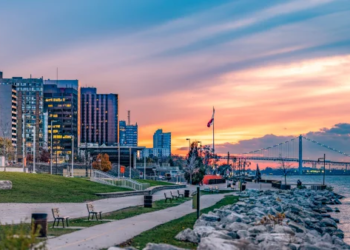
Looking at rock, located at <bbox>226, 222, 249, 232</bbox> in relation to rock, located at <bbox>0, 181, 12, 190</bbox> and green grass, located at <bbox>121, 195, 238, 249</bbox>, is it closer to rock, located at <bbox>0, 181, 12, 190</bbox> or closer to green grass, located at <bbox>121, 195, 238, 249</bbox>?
green grass, located at <bbox>121, 195, 238, 249</bbox>

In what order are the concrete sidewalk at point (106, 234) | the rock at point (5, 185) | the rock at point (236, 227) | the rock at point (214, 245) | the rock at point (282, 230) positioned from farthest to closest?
the rock at point (5, 185) < the rock at point (236, 227) < the rock at point (282, 230) < the concrete sidewalk at point (106, 234) < the rock at point (214, 245)

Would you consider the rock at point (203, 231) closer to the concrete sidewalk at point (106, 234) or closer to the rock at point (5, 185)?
the concrete sidewalk at point (106, 234)

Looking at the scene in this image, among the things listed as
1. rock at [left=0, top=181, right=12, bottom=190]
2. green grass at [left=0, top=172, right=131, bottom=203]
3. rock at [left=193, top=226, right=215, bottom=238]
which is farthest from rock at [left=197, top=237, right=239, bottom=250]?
rock at [left=0, top=181, right=12, bottom=190]

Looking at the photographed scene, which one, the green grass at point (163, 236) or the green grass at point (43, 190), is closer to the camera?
the green grass at point (163, 236)

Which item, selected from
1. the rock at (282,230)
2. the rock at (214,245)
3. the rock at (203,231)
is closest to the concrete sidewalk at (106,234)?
the rock at (203,231)

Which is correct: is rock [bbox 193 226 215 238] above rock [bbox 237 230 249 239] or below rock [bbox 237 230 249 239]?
above

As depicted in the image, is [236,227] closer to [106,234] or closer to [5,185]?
[106,234]

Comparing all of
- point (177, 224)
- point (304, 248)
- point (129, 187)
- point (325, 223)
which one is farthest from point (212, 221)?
point (129, 187)

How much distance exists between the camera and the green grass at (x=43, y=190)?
151ft

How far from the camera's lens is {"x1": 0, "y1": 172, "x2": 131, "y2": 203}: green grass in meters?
46.2

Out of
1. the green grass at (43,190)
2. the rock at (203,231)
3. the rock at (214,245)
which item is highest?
the rock at (214,245)

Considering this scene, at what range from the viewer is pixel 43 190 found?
169 ft

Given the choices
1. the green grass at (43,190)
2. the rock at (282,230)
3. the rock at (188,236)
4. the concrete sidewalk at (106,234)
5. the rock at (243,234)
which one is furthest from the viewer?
the green grass at (43,190)

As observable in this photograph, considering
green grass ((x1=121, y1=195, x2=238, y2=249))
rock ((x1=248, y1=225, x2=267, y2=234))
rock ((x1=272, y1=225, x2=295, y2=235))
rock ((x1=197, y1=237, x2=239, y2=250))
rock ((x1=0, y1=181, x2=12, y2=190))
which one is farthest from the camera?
rock ((x1=0, y1=181, x2=12, y2=190))
